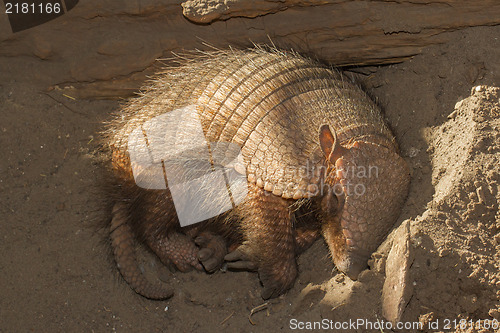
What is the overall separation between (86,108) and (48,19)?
855 mm

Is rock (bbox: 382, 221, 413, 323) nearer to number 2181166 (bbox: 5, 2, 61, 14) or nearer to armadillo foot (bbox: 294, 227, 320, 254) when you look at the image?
armadillo foot (bbox: 294, 227, 320, 254)

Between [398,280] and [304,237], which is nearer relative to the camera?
[398,280]

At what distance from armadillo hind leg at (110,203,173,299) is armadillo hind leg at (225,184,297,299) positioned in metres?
0.61

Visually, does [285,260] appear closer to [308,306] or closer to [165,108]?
[308,306]

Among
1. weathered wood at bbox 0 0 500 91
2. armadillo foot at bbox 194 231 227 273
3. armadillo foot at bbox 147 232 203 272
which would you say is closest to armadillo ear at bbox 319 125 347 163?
weathered wood at bbox 0 0 500 91

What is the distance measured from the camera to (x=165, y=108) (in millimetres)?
4406

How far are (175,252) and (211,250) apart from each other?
0.33m

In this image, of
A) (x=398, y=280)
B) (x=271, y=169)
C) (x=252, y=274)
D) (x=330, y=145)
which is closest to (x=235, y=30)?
(x=271, y=169)

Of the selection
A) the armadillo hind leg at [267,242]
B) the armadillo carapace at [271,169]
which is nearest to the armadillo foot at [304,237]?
the armadillo carapace at [271,169]

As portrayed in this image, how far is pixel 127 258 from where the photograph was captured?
438 centimetres

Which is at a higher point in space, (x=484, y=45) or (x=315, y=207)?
(x=484, y=45)

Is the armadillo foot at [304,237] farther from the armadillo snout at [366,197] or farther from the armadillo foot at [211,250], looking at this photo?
the armadillo snout at [366,197]

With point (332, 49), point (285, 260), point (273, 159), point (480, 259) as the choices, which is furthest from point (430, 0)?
point (285, 260)

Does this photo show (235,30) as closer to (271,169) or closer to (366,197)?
(271,169)
